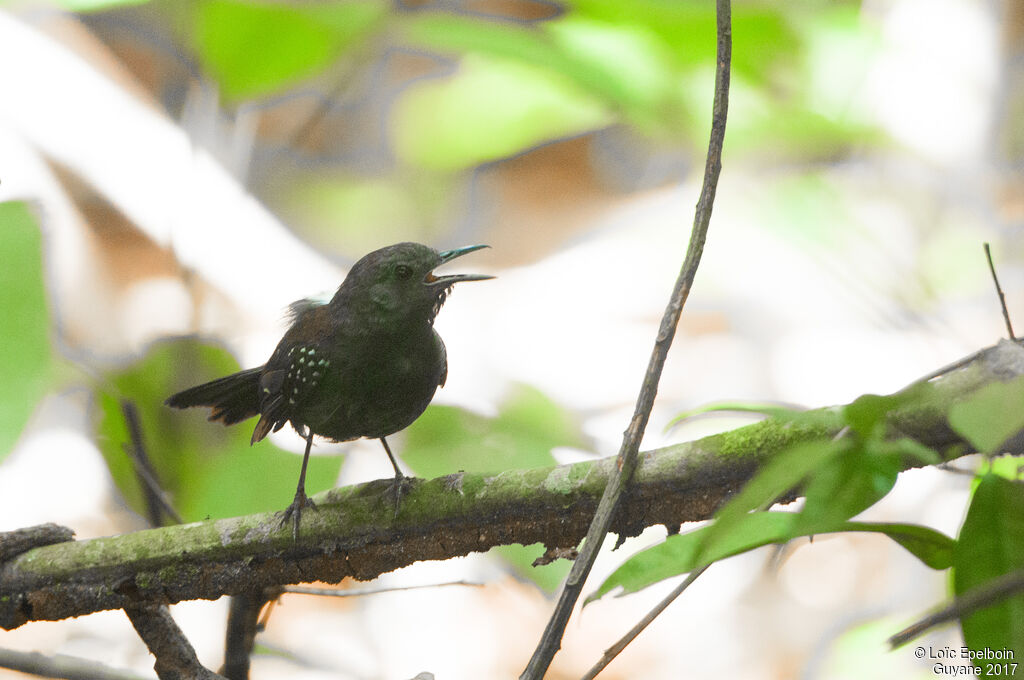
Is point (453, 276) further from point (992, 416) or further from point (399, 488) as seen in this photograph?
point (992, 416)

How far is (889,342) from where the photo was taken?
205 centimetres

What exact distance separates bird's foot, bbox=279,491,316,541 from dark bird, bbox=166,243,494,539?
0.05 metres

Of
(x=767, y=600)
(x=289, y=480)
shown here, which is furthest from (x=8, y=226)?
(x=767, y=600)

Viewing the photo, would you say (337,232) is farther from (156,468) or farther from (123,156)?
(156,468)

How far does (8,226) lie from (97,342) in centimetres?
90

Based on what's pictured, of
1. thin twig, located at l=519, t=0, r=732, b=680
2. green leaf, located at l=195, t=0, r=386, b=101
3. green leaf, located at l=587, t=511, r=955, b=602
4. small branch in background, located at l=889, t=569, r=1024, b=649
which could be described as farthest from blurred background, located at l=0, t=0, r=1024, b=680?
small branch in background, located at l=889, t=569, r=1024, b=649

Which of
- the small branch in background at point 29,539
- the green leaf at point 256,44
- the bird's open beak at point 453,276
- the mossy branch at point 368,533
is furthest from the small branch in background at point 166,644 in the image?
the green leaf at point 256,44

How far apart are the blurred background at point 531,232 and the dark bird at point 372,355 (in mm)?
468

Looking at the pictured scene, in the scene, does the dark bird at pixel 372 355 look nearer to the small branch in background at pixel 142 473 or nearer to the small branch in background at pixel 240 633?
the small branch in background at pixel 240 633

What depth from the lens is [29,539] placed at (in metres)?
0.96

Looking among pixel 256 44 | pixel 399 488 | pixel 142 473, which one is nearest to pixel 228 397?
pixel 142 473

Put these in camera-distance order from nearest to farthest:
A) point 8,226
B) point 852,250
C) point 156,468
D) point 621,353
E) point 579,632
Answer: point 8,226 < point 156,468 < point 579,632 < point 852,250 < point 621,353

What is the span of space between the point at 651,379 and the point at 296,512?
20.6 inches

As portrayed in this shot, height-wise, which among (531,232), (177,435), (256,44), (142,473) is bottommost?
(142,473)
